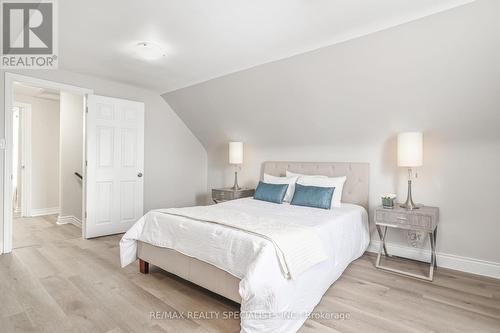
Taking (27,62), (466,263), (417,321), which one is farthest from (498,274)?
(27,62)

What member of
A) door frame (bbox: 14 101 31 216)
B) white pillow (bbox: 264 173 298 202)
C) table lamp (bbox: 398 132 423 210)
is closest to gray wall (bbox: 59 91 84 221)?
door frame (bbox: 14 101 31 216)

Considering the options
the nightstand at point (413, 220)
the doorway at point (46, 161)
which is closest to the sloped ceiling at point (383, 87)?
the nightstand at point (413, 220)

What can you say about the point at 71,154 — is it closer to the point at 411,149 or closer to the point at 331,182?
the point at 331,182

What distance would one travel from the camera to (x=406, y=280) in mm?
2754

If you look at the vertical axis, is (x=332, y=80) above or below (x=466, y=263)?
above

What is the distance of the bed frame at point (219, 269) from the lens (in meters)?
2.13

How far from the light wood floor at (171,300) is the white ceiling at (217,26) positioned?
2408 mm

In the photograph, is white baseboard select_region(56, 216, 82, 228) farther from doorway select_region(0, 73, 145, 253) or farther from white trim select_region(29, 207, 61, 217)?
white trim select_region(29, 207, 61, 217)

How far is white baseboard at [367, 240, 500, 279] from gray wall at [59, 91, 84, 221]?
4.83 metres

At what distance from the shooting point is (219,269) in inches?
84.3

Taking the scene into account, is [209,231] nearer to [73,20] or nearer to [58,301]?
[58,301]

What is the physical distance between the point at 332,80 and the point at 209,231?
223cm

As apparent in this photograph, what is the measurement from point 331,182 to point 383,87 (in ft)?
4.18

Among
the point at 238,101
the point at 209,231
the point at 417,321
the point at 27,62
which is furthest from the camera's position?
the point at 238,101
